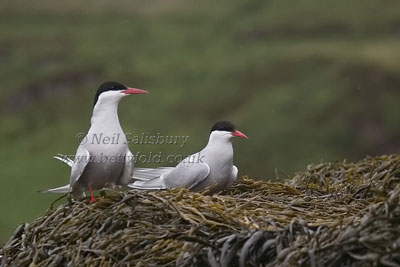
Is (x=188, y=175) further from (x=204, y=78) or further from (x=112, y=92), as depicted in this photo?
(x=204, y=78)

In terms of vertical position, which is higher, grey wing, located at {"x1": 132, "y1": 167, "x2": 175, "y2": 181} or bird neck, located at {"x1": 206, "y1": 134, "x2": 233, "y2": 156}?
bird neck, located at {"x1": 206, "y1": 134, "x2": 233, "y2": 156}

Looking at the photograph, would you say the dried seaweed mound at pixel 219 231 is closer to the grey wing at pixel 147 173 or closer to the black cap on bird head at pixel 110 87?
the grey wing at pixel 147 173

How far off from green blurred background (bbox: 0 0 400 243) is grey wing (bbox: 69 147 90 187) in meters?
9.30

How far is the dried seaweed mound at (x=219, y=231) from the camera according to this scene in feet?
15.2

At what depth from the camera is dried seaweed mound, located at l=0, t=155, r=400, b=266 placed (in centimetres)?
462

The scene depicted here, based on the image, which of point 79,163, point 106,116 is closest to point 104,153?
point 79,163

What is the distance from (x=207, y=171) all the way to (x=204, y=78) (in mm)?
21617

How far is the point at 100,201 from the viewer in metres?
5.69

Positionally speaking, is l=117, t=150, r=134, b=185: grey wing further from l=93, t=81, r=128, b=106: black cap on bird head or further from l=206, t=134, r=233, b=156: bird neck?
l=206, t=134, r=233, b=156: bird neck

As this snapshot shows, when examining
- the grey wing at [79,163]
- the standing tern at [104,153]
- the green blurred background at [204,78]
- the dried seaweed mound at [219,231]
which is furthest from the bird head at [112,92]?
the green blurred background at [204,78]

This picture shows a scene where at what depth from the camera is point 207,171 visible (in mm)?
6969

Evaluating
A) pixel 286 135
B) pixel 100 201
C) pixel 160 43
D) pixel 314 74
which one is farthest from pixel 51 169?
pixel 100 201

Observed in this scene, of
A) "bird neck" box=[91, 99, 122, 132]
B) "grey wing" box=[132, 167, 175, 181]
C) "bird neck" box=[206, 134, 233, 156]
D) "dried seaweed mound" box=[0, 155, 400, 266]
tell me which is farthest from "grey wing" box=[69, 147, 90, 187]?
"bird neck" box=[206, 134, 233, 156]

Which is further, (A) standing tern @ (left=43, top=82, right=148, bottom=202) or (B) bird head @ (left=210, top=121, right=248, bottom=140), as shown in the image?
(B) bird head @ (left=210, top=121, right=248, bottom=140)
